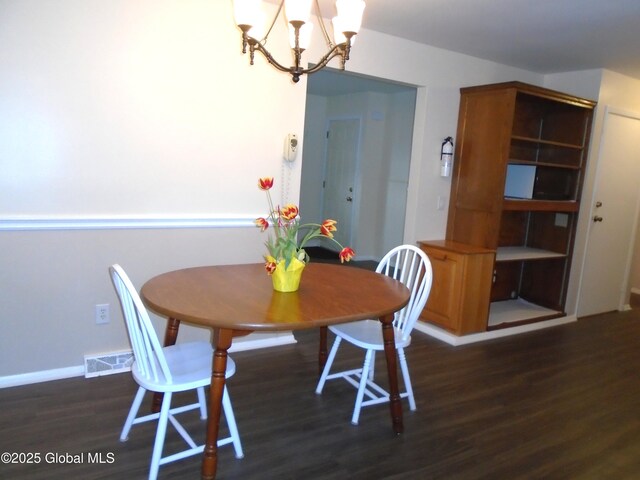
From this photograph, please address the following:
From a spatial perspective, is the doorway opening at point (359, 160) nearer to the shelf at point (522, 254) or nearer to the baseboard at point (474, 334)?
the shelf at point (522, 254)

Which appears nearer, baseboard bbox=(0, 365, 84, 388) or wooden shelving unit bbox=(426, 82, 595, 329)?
baseboard bbox=(0, 365, 84, 388)

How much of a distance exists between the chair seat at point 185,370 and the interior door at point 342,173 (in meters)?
4.42

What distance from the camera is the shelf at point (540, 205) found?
362 centimetres

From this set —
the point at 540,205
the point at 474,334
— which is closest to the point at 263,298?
the point at 474,334

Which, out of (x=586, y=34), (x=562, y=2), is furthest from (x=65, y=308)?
(x=586, y=34)

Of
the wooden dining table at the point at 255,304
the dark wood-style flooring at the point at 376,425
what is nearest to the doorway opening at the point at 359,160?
the dark wood-style flooring at the point at 376,425

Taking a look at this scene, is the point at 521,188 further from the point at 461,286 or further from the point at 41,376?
the point at 41,376

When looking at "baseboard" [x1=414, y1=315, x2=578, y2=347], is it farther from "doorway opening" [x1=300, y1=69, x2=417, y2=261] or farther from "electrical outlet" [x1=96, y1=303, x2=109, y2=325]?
"electrical outlet" [x1=96, y1=303, x2=109, y2=325]

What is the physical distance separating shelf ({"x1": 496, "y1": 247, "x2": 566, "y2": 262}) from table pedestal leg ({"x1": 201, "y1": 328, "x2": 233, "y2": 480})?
2.68 metres

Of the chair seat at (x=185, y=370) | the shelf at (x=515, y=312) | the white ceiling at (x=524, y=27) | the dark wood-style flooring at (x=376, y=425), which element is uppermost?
the white ceiling at (x=524, y=27)

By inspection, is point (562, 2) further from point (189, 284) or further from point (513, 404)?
point (189, 284)

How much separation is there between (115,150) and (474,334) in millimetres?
2899

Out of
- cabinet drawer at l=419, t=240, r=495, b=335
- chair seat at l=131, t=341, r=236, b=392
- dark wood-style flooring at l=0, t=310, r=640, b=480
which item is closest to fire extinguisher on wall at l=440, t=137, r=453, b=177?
cabinet drawer at l=419, t=240, r=495, b=335

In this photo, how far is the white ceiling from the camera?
8.89 ft
